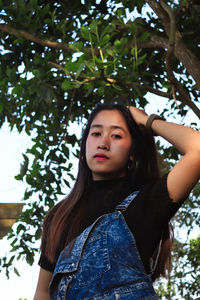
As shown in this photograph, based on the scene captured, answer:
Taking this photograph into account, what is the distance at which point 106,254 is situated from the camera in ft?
7.48

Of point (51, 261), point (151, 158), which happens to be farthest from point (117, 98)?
point (51, 261)

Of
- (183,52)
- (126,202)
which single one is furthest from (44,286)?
(183,52)

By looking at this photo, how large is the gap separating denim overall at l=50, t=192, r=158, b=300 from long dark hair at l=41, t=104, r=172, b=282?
9.5 inches

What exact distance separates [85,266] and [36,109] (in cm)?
360

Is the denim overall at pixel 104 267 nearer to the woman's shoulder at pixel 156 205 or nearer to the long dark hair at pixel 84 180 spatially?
the woman's shoulder at pixel 156 205

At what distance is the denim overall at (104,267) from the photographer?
222cm

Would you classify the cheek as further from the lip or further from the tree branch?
the tree branch

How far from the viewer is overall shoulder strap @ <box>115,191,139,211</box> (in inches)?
96.1

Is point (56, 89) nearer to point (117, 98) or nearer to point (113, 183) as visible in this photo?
point (117, 98)

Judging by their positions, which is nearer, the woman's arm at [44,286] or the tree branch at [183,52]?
the woman's arm at [44,286]

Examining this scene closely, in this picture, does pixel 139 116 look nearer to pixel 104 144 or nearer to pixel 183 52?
pixel 104 144

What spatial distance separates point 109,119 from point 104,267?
3.08ft

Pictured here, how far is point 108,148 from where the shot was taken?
8.90 ft

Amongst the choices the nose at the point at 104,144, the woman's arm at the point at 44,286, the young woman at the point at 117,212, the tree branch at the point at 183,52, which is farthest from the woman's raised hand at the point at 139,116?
the tree branch at the point at 183,52
